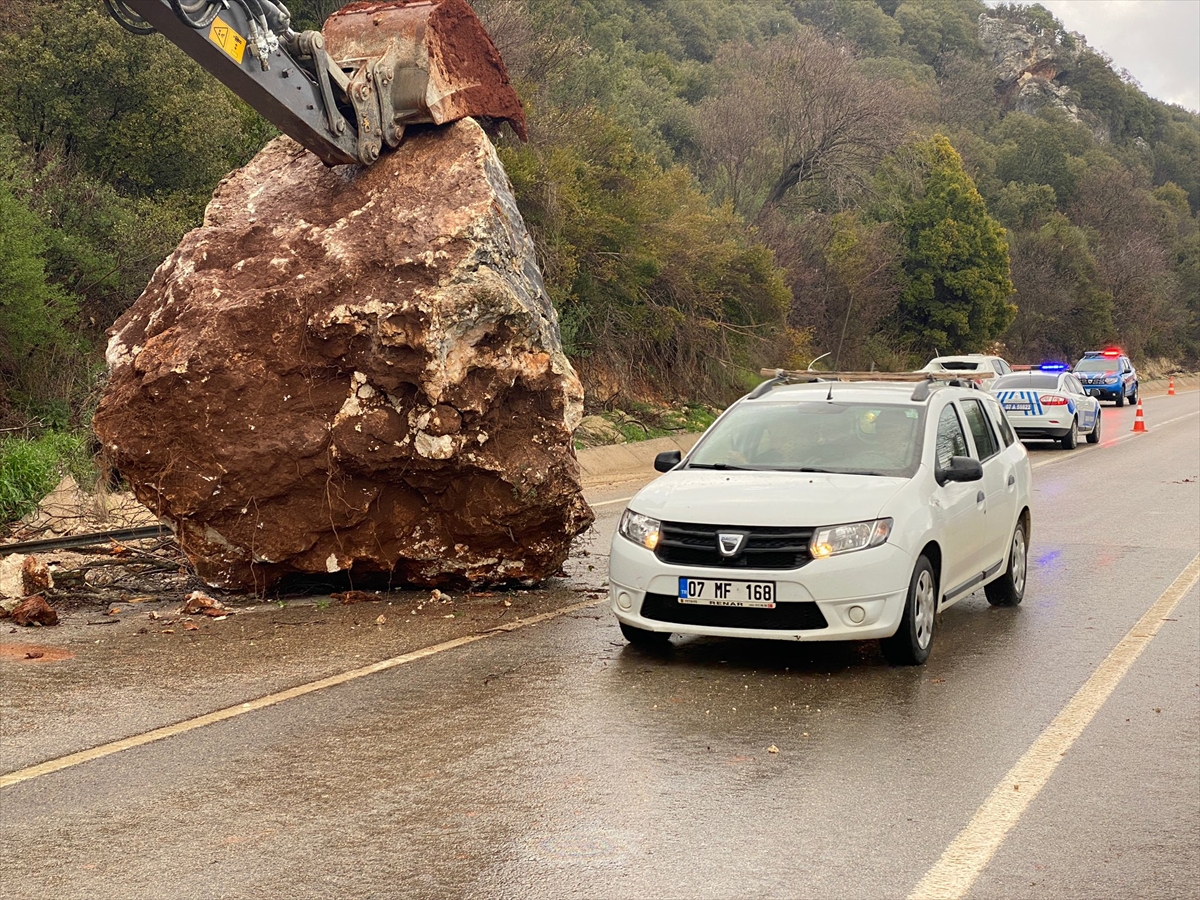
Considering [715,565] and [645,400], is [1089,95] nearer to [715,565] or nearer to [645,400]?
[645,400]

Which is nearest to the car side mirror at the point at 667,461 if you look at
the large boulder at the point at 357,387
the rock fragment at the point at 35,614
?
the large boulder at the point at 357,387

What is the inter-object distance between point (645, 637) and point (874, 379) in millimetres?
3908

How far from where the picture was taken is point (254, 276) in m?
→ 9.60

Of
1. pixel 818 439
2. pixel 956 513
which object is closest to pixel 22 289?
pixel 818 439

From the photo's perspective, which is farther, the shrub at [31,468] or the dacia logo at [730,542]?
the shrub at [31,468]

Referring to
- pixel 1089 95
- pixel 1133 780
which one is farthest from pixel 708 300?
pixel 1089 95

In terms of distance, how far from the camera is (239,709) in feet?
22.8

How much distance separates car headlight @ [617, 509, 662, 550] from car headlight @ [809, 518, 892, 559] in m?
0.91

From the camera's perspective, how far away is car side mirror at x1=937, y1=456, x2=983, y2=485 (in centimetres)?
831

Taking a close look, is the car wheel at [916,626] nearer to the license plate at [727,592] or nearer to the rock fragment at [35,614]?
the license plate at [727,592]

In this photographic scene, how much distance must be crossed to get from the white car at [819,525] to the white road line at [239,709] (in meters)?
1.16

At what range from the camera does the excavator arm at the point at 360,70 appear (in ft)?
29.7

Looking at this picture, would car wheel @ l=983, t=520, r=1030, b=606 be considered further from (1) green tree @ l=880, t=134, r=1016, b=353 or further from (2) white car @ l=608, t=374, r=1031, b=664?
(1) green tree @ l=880, t=134, r=1016, b=353

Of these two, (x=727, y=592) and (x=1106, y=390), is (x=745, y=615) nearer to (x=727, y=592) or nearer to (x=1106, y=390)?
(x=727, y=592)
